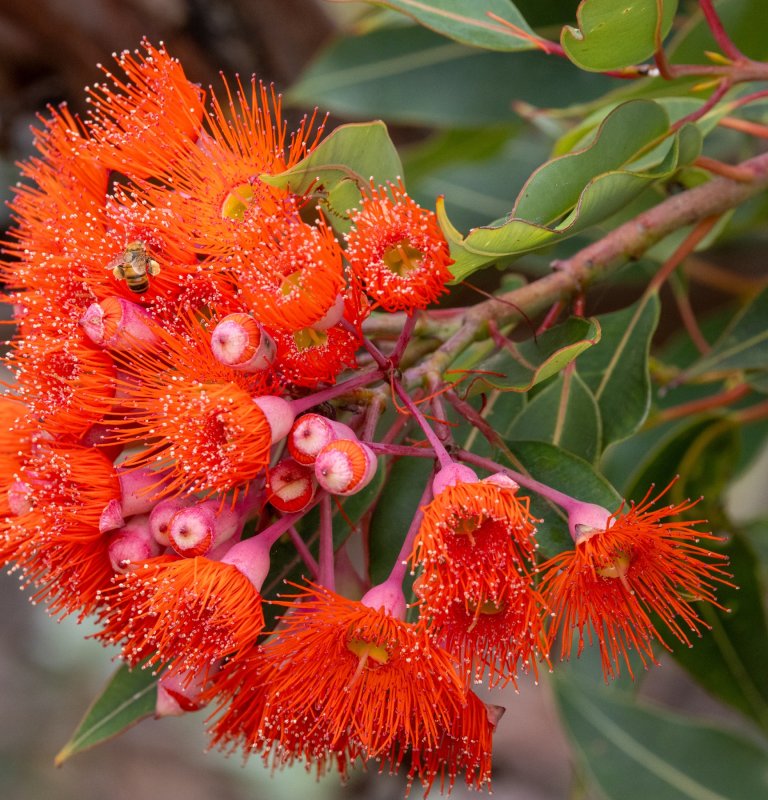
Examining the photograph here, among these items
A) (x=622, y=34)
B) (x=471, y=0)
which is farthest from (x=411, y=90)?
(x=622, y=34)

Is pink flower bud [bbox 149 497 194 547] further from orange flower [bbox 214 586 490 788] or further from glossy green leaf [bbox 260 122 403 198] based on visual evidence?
glossy green leaf [bbox 260 122 403 198]

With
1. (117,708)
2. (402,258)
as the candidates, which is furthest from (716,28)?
(117,708)

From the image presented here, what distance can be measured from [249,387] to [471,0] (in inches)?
28.2

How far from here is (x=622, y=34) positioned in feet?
3.71

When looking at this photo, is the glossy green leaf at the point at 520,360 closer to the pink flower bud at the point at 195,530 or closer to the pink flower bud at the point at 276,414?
the pink flower bud at the point at 276,414

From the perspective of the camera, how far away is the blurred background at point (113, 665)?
2.23 meters

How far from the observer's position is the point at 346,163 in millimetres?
1055

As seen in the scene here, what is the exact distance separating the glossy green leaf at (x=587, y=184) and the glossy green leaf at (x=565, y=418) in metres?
0.30

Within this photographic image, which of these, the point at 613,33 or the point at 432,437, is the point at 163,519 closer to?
the point at 432,437

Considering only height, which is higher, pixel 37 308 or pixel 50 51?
pixel 50 51

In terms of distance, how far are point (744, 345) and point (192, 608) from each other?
3.61 feet

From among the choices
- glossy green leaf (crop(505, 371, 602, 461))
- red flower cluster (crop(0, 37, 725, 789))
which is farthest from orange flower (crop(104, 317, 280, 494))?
glossy green leaf (crop(505, 371, 602, 461))

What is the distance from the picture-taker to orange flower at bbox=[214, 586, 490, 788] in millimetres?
915

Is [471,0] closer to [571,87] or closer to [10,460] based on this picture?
[571,87]
